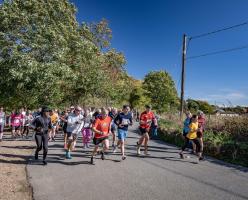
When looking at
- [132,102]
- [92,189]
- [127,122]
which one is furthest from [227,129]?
[132,102]

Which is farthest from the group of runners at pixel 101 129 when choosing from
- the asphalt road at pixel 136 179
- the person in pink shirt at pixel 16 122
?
the person in pink shirt at pixel 16 122

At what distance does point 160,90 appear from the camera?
201ft

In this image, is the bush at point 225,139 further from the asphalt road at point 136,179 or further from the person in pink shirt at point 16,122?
the person in pink shirt at point 16,122

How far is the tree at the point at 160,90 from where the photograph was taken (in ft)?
200

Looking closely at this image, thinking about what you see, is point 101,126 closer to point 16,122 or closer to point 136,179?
point 136,179

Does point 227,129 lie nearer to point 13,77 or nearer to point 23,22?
point 13,77

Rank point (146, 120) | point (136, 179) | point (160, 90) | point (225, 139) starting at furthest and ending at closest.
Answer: point (160, 90), point (225, 139), point (146, 120), point (136, 179)

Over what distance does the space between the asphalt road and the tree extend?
49953 millimetres

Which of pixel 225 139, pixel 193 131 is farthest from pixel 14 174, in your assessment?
pixel 225 139

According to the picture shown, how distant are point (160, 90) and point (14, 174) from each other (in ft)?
177

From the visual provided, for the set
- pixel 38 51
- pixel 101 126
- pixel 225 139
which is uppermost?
pixel 38 51

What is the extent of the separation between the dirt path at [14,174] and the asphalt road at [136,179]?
0.22 meters

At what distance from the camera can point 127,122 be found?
36.5 ft

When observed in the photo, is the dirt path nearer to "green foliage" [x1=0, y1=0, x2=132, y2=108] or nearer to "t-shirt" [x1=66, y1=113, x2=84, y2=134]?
"t-shirt" [x1=66, y1=113, x2=84, y2=134]
